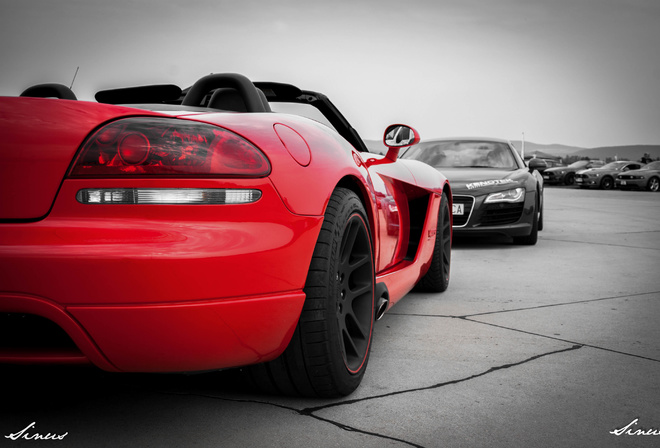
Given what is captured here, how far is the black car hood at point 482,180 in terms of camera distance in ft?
24.6

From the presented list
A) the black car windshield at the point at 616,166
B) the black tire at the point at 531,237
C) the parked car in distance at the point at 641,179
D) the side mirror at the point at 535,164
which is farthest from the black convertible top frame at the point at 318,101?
the black car windshield at the point at 616,166

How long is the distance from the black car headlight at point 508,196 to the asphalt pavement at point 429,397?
11.0 feet

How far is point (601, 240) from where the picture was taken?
8.48 m

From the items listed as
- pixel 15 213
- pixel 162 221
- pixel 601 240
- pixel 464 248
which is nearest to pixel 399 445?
pixel 162 221

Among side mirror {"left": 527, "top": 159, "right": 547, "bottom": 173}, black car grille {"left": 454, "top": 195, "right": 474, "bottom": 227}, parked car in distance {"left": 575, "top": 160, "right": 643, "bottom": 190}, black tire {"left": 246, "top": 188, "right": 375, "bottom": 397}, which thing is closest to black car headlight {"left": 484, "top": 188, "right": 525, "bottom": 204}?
black car grille {"left": 454, "top": 195, "right": 474, "bottom": 227}

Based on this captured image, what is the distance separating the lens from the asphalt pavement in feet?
7.10

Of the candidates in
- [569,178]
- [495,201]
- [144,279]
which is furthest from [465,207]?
[569,178]

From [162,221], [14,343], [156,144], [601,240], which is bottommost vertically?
[601,240]

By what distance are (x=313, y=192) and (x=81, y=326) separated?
0.85m

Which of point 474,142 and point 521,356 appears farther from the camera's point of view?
point 474,142

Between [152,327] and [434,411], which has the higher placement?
[152,327]

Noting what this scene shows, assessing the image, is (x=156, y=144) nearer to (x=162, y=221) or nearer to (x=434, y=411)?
(x=162, y=221)

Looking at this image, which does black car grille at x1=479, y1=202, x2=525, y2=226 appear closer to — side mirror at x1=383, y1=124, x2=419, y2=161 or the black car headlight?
the black car headlight

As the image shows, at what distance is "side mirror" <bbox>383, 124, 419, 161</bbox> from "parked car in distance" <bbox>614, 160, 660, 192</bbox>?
28282 mm
